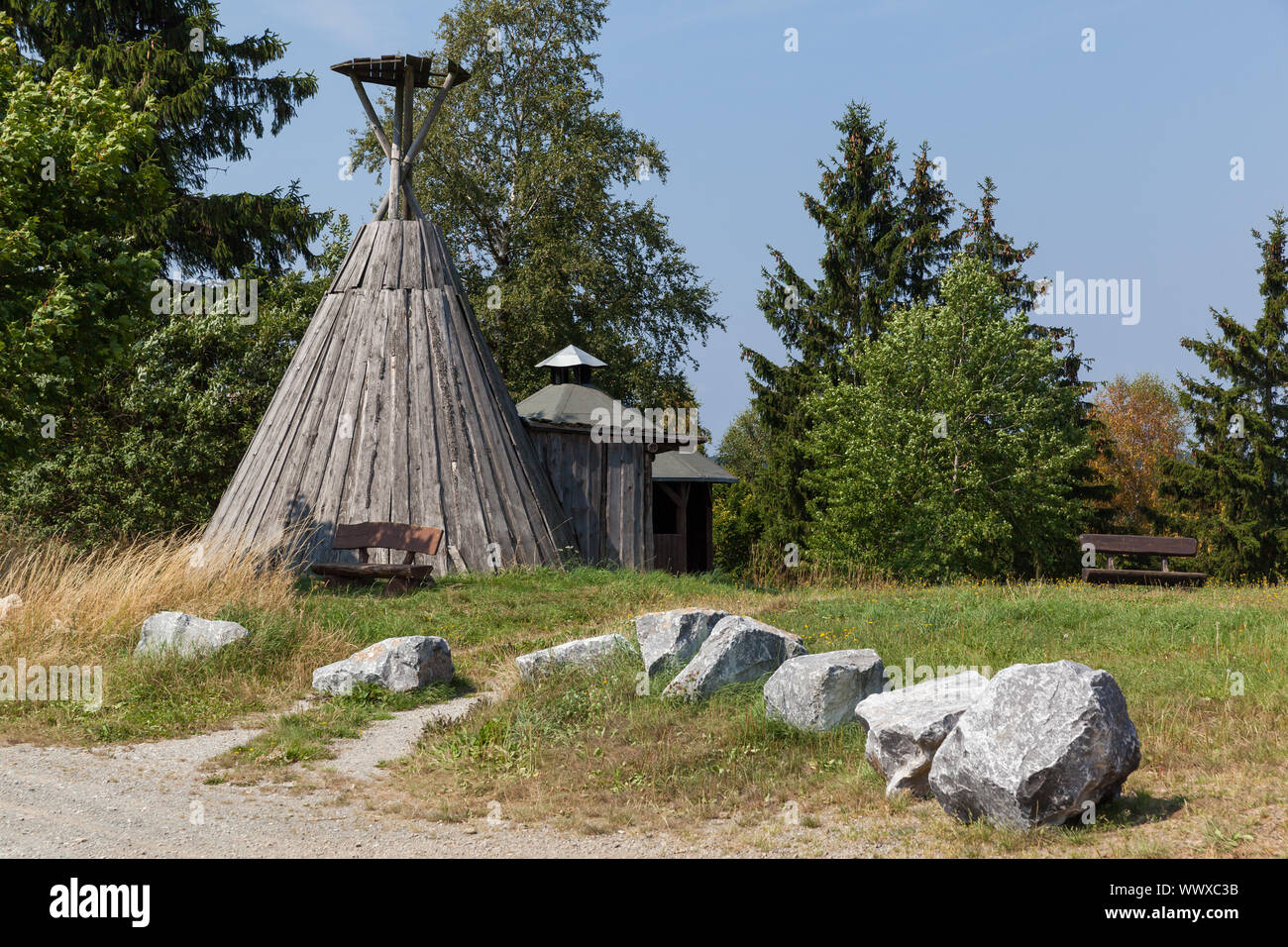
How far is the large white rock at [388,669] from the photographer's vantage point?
775 cm

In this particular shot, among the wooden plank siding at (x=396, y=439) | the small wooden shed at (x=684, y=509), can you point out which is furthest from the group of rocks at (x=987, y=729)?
the small wooden shed at (x=684, y=509)

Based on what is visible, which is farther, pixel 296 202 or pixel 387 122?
pixel 387 122

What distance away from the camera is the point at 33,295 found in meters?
10.0

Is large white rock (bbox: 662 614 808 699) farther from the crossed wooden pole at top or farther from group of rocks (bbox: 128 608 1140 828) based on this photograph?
the crossed wooden pole at top

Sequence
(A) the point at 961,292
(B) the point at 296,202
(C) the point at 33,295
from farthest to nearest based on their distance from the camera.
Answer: (B) the point at 296,202
(A) the point at 961,292
(C) the point at 33,295

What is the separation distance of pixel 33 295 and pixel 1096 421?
74.5 ft

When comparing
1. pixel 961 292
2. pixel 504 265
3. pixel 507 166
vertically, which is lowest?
pixel 961 292

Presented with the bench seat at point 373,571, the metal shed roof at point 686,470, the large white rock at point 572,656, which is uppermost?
the metal shed roof at point 686,470

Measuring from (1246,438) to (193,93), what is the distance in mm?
24807

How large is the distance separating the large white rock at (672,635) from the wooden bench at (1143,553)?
12229 millimetres

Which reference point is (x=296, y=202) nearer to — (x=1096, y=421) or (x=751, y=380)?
(x=751, y=380)

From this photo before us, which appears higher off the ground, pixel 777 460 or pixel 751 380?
pixel 751 380

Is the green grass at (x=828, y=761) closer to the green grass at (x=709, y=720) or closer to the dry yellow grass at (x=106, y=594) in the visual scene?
the green grass at (x=709, y=720)

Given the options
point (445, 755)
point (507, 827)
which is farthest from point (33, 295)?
point (507, 827)
